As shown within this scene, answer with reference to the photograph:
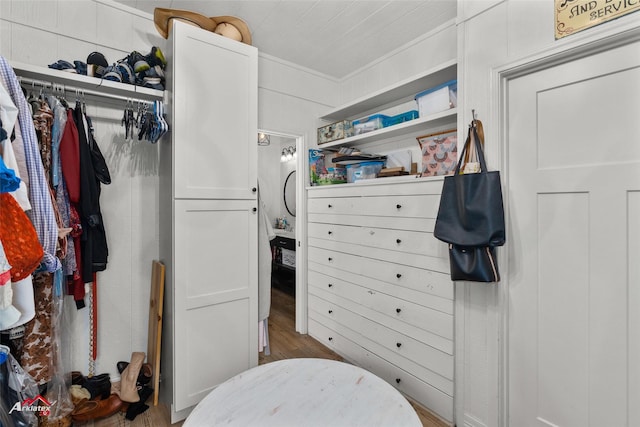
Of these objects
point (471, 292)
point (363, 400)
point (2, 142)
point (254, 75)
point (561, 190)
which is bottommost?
point (363, 400)

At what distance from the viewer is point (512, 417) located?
1.57m

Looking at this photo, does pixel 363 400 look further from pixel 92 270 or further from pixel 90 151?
pixel 90 151

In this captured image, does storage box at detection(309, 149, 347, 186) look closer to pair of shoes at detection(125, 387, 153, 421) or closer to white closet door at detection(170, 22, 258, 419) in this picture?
white closet door at detection(170, 22, 258, 419)

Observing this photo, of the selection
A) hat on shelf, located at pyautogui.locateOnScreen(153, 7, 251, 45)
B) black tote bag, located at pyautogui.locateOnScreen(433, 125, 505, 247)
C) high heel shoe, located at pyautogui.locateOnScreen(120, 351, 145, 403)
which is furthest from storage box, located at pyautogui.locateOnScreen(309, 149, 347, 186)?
high heel shoe, located at pyautogui.locateOnScreen(120, 351, 145, 403)

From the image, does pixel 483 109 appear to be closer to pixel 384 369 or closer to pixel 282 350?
pixel 384 369

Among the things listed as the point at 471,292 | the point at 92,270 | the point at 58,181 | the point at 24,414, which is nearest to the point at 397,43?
the point at 471,292

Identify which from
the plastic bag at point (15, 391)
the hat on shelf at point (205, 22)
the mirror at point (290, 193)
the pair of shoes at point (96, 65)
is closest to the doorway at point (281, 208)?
the mirror at point (290, 193)

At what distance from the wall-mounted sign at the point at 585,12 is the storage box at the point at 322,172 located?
Answer: 180 centimetres

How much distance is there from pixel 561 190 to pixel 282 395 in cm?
155

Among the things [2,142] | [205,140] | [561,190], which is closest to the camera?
[2,142]

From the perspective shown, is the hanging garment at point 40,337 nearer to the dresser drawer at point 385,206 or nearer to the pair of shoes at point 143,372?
the pair of shoes at point 143,372

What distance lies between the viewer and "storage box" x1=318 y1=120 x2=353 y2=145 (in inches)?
108

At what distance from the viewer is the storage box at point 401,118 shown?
7.60 feet

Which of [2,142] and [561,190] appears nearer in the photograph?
[2,142]
